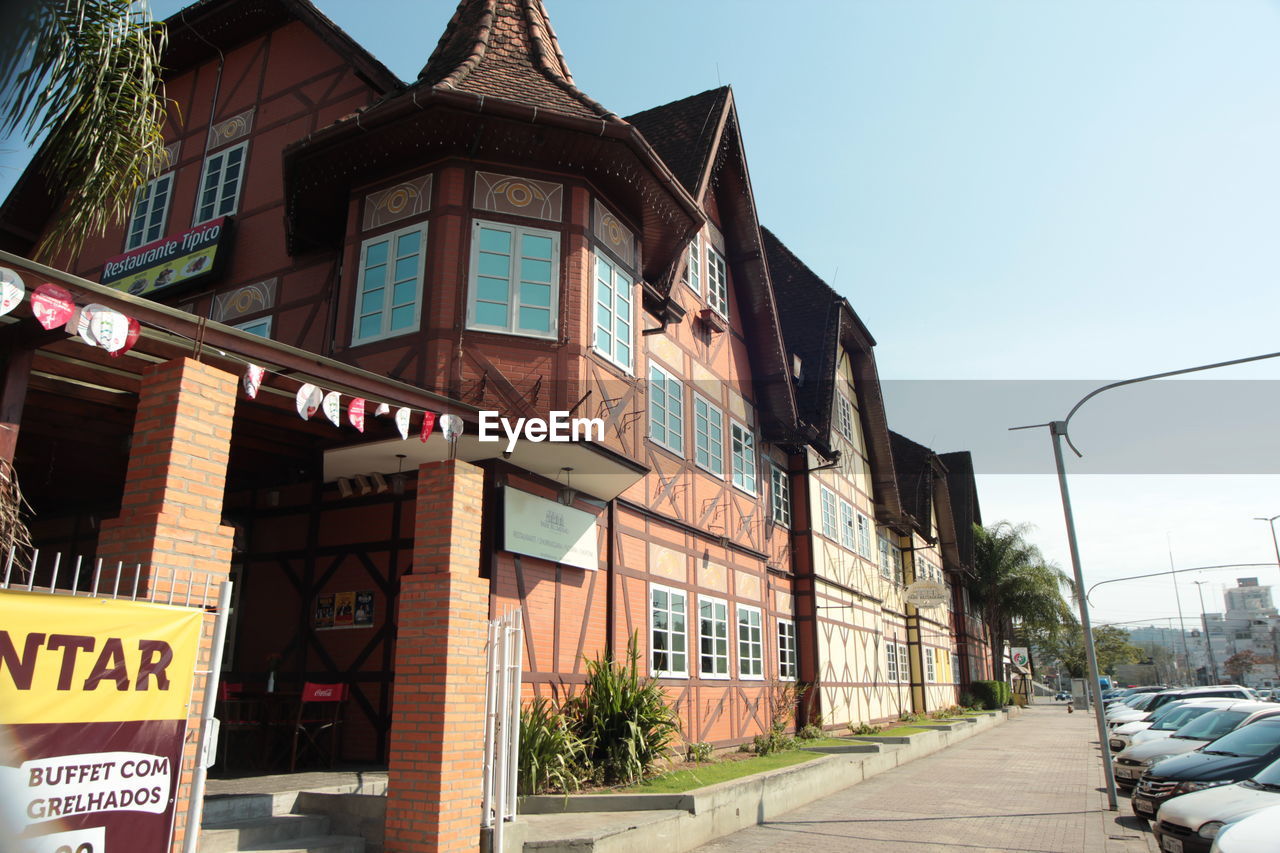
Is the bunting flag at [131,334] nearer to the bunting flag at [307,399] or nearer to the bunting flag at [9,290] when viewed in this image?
the bunting flag at [9,290]

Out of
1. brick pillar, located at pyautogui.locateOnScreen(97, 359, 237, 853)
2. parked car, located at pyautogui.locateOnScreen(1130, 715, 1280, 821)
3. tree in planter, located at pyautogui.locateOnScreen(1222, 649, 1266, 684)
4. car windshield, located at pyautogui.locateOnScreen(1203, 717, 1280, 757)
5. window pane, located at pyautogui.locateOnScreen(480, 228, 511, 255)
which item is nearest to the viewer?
brick pillar, located at pyautogui.locateOnScreen(97, 359, 237, 853)

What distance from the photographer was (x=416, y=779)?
23.5 feet

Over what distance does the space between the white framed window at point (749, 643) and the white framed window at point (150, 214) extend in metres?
13.1

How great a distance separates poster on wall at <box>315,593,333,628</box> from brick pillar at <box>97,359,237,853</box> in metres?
5.68

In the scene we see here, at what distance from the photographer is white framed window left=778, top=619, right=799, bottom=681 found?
20.5m

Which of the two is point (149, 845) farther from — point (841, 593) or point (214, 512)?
point (841, 593)

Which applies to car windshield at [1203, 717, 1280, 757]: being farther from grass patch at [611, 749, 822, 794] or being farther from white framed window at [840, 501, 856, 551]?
white framed window at [840, 501, 856, 551]

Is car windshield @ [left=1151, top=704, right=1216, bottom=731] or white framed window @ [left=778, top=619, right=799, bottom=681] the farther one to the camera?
white framed window @ [left=778, top=619, right=799, bottom=681]

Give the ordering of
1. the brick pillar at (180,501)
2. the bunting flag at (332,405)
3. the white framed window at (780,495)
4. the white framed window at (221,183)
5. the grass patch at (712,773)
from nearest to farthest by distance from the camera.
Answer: the brick pillar at (180,501), the bunting flag at (332,405), the grass patch at (712,773), the white framed window at (221,183), the white framed window at (780,495)

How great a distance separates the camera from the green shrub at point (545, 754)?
32.3ft

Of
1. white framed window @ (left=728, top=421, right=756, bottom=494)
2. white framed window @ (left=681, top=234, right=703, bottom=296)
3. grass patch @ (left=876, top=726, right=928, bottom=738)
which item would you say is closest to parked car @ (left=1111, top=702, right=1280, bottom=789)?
grass patch @ (left=876, top=726, right=928, bottom=738)

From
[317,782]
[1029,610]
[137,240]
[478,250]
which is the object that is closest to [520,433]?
[478,250]

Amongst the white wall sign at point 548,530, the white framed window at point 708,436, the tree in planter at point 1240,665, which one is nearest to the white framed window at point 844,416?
the white framed window at point 708,436

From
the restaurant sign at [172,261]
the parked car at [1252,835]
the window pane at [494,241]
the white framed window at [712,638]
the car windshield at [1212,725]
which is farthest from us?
the white framed window at [712,638]
